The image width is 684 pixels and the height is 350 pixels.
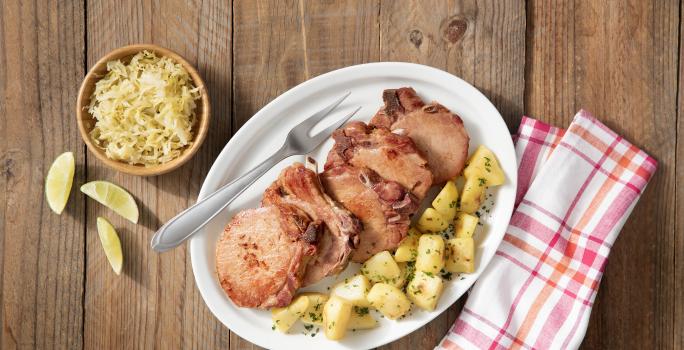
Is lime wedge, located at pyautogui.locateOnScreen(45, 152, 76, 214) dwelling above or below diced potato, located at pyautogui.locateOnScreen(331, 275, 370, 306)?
above

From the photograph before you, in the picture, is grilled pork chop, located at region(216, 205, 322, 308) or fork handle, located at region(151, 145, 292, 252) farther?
fork handle, located at region(151, 145, 292, 252)

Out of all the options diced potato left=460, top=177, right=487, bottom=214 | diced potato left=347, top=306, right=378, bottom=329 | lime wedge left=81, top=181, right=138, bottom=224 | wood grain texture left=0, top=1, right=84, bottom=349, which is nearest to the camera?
diced potato left=460, top=177, right=487, bottom=214

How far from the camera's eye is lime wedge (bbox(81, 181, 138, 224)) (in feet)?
11.0

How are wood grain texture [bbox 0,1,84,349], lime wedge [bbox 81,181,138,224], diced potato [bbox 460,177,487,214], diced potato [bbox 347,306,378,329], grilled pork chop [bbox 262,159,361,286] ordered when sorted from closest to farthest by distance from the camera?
grilled pork chop [bbox 262,159,361,286] → diced potato [bbox 460,177,487,214] → diced potato [bbox 347,306,378,329] → lime wedge [bbox 81,181,138,224] → wood grain texture [bbox 0,1,84,349]

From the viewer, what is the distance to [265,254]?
315cm

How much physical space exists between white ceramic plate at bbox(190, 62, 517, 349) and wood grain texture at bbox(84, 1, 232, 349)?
225 mm

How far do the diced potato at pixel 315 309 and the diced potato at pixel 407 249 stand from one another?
450 millimetres

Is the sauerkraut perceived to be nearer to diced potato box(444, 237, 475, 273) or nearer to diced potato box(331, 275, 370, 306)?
diced potato box(331, 275, 370, 306)

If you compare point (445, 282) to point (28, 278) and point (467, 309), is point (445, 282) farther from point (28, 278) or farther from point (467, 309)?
point (28, 278)

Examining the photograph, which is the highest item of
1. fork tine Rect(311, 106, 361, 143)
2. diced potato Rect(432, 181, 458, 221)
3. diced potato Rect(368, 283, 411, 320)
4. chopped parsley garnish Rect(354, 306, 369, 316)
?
fork tine Rect(311, 106, 361, 143)

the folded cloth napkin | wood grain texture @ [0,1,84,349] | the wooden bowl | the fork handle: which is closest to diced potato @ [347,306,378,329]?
the folded cloth napkin

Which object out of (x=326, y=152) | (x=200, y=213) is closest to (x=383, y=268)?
(x=326, y=152)

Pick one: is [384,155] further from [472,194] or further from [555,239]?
[555,239]

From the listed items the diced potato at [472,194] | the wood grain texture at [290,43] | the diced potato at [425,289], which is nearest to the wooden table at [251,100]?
the wood grain texture at [290,43]
